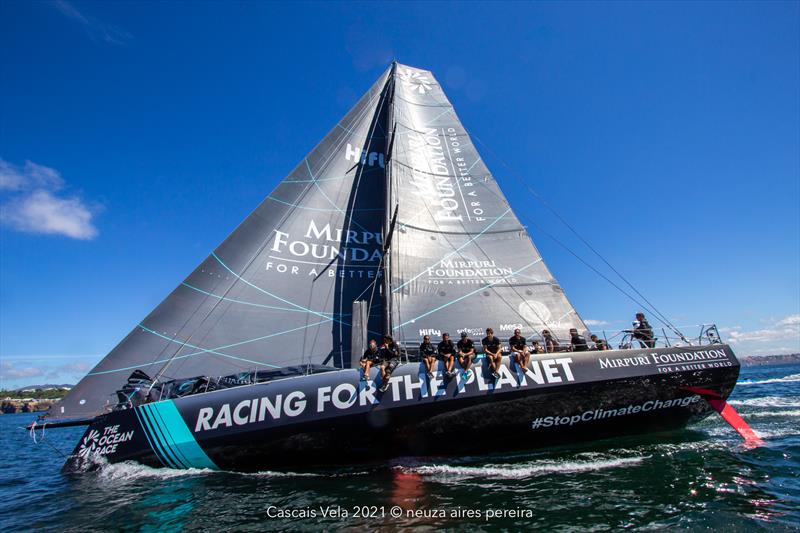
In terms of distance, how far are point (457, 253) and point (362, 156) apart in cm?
524

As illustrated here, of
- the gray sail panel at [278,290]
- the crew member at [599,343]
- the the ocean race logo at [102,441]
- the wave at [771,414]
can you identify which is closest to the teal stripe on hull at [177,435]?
the the ocean race logo at [102,441]

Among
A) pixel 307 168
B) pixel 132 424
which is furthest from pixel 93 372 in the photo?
pixel 307 168

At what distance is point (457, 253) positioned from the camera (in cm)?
1155

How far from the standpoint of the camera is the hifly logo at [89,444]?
8000mm

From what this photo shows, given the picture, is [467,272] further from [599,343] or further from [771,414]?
[771,414]

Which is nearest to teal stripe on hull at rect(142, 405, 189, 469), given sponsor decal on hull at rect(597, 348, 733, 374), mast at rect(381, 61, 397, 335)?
mast at rect(381, 61, 397, 335)

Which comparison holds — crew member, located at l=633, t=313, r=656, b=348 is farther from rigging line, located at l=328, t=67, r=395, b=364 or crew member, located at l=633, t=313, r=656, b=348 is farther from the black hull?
rigging line, located at l=328, t=67, r=395, b=364

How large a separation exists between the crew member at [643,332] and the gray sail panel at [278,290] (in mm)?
6404

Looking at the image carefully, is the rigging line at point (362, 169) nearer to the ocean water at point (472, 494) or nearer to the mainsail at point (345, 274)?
the mainsail at point (345, 274)

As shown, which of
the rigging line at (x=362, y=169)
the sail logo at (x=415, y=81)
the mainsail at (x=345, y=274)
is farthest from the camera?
the sail logo at (x=415, y=81)

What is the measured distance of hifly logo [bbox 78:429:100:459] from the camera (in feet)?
26.2

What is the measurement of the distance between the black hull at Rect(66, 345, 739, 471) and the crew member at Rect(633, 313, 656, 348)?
0.67 metres

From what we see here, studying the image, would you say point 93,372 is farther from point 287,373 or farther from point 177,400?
point 287,373

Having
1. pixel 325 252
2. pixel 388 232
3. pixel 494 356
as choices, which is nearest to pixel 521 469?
pixel 494 356
